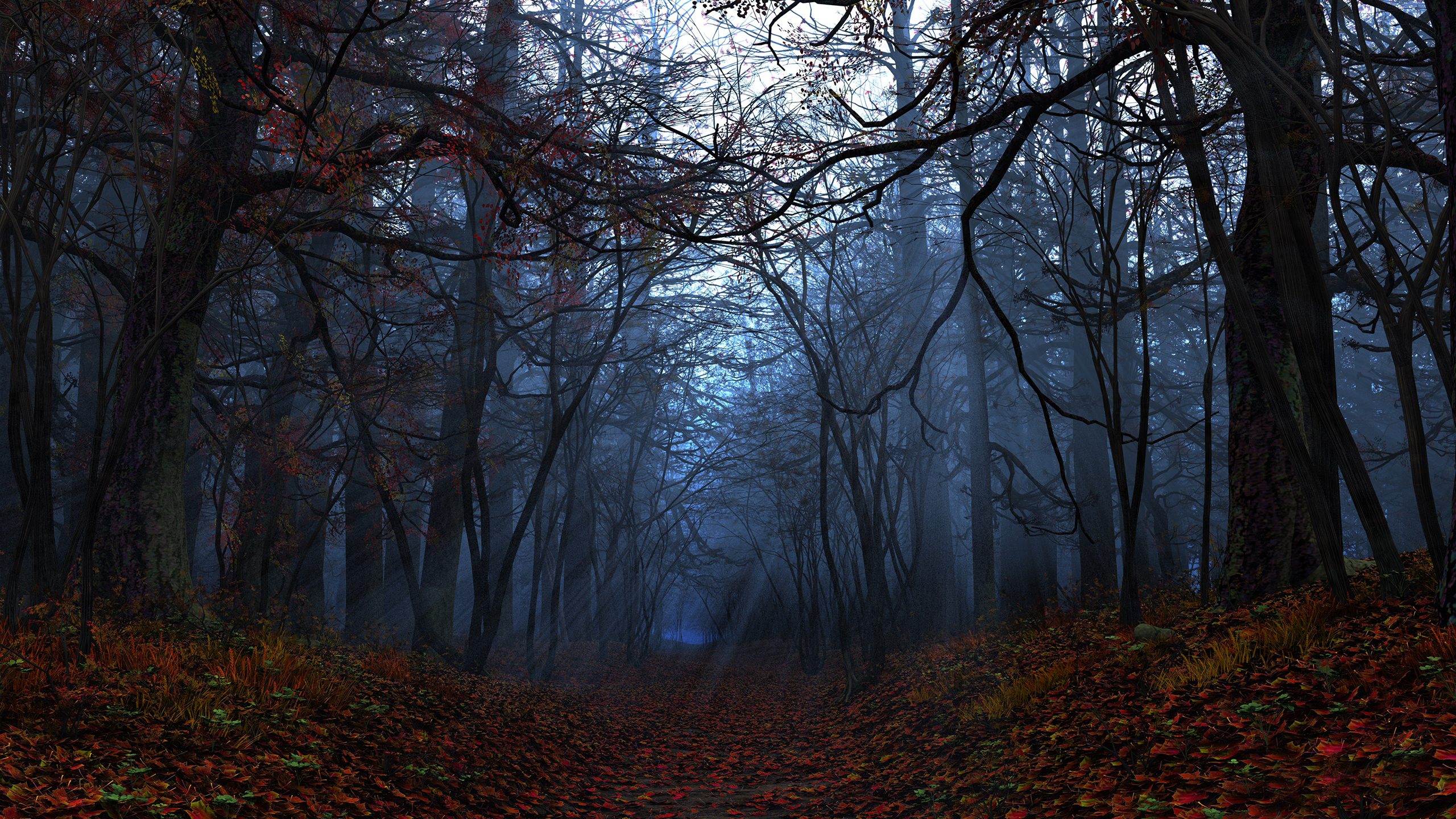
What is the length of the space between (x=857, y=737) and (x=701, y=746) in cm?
196

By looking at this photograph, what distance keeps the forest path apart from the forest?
0.33ft

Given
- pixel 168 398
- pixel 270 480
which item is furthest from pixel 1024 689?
pixel 270 480

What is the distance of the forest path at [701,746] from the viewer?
19.1ft

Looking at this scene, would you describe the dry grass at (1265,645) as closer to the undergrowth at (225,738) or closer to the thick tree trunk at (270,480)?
the undergrowth at (225,738)

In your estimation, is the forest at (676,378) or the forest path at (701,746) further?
the forest path at (701,746)

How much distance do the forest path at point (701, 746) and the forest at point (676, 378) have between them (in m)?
0.10

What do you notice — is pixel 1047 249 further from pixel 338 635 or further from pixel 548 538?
pixel 338 635

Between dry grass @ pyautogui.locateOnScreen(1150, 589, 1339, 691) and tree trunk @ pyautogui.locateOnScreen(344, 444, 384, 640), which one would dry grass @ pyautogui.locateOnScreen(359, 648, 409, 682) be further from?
dry grass @ pyautogui.locateOnScreen(1150, 589, 1339, 691)

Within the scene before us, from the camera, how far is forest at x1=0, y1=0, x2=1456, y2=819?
13.0ft

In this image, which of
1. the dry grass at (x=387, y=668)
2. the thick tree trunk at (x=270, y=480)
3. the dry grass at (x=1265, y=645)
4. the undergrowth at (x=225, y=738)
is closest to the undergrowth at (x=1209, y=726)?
the dry grass at (x=1265, y=645)

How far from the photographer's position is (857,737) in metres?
8.11

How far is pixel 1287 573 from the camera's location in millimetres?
5695

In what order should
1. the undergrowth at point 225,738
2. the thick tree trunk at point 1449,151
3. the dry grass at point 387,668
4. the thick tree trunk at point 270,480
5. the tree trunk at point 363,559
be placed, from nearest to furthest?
the undergrowth at point 225,738 < the thick tree trunk at point 1449,151 < the dry grass at point 387,668 < the thick tree trunk at point 270,480 < the tree trunk at point 363,559

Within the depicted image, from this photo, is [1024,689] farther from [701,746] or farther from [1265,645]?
[701,746]
